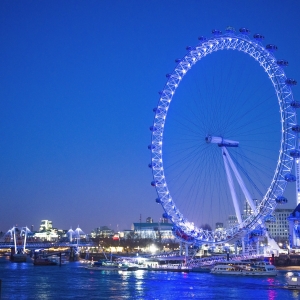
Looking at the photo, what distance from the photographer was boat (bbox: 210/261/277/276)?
4222 centimetres

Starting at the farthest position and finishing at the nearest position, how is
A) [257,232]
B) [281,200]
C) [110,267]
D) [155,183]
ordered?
[110,267] < [155,183] < [257,232] < [281,200]

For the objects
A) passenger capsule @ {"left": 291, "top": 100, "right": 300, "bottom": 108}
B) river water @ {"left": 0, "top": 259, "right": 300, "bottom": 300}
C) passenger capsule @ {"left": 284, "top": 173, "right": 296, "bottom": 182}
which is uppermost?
passenger capsule @ {"left": 291, "top": 100, "right": 300, "bottom": 108}

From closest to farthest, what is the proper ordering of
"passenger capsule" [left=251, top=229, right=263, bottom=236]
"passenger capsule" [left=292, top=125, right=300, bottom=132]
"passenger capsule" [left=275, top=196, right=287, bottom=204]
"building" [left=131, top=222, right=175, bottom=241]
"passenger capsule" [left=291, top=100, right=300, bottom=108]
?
"passenger capsule" [left=292, top=125, right=300, bottom=132] < "passenger capsule" [left=291, top=100, right=300, bottom=108] < "passenger capsule" [left=275, top=196, right=287, bottom=204] < "passenger capsule" [left=251, top=229, right=263, bottom=236] < "building" [left=131, top=222, right=175, bottom=241]

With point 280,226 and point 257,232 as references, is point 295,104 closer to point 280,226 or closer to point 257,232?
point 257,232

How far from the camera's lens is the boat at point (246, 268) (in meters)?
42.2

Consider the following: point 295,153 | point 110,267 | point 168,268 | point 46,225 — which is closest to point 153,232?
point 46,225

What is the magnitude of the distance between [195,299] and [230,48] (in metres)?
17.8

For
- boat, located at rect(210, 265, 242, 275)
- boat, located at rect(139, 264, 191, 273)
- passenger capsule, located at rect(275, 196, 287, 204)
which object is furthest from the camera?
boat, located at rect(139, 264, 191, 273)

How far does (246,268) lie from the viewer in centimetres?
4325

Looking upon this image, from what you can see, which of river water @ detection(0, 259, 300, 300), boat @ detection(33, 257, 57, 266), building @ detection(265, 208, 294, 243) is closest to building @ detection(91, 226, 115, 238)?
building @ detection(265, 208, 294, 243)

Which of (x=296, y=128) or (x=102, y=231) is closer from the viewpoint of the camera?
(x=296, y=128)

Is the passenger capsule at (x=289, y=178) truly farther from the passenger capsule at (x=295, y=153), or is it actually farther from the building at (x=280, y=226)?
the building at (x=280, y=226)

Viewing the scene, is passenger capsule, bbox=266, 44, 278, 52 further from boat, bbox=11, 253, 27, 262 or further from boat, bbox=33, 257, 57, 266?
boat, bbox=11, 253, 27, 262

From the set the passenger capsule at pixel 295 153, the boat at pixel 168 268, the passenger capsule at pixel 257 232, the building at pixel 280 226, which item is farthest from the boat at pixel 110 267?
the building at pixel 280 226
